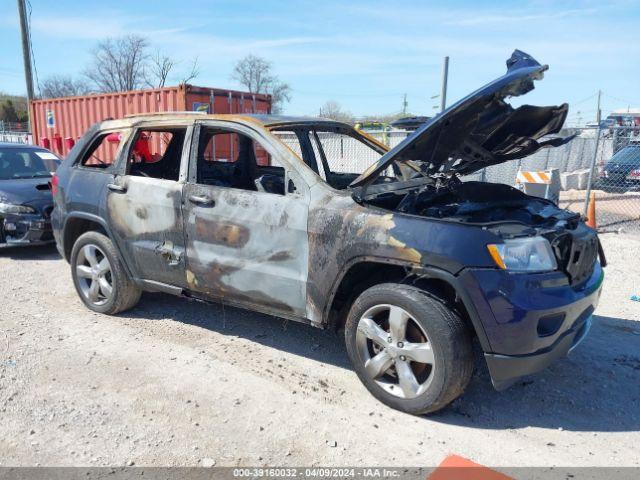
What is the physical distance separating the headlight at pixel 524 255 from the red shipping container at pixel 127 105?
9022mm

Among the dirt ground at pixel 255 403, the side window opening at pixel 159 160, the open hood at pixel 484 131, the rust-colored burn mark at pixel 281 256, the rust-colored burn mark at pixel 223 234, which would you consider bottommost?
the dirt ground at pixel 255 403

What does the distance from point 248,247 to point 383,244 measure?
1.07 m

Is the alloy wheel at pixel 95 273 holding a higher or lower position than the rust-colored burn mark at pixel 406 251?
lower

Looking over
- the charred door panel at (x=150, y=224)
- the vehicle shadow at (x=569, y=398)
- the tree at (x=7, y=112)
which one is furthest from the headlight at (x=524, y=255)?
→ the tree at (x=7, y=112)

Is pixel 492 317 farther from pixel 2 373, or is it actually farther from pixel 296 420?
pixel 2 373

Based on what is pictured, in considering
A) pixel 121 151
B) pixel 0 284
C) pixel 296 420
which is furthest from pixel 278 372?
pixel 0 284

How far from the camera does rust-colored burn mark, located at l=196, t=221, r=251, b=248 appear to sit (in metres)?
3.81

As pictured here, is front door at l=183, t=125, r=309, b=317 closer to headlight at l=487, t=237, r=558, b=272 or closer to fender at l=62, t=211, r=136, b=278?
fender at l=62, t=211, r=136, b=278

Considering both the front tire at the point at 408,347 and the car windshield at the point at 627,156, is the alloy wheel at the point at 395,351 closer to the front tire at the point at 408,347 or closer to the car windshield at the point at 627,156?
the front tire at the point at 408,347

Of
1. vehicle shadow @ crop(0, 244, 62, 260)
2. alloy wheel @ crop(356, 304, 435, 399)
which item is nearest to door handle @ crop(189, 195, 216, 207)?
alloy wheel @ crop(356, 304, 435, 399)

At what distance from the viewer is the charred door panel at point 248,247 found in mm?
3607

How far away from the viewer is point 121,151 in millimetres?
4676

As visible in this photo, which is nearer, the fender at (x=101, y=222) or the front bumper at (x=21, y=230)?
the fender at (x=101, y=222)

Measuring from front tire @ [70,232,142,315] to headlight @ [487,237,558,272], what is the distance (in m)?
3.23
